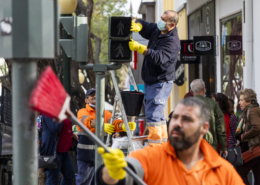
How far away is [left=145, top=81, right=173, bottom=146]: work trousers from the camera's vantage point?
567cm

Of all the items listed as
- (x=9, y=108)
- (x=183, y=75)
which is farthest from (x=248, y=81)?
(x=183, y=75)

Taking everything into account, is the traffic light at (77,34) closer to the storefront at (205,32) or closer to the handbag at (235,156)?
the handbag at (235,156)

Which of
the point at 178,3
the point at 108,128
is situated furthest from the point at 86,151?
the point at 178,3

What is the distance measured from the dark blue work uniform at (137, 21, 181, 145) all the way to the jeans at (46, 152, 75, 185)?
140 cm

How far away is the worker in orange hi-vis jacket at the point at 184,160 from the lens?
8.64ft

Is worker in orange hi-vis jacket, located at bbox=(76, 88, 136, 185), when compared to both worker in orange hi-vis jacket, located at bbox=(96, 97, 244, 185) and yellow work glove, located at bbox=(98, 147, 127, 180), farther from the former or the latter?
yellow work glove, located at bbox=(98, 147, 127, 180)

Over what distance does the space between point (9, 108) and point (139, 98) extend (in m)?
2.78

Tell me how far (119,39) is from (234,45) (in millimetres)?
5534

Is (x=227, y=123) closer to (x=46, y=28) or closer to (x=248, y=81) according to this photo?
(x=248, y=81)

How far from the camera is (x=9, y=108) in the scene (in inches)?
302

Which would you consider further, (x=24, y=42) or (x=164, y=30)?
(x=164, y=30)

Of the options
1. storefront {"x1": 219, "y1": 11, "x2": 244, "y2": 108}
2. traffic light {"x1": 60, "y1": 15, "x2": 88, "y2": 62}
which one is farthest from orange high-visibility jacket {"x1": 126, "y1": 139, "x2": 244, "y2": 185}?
storefront {"x1": 219, "y1": 11, "x2": 244, "y2": 108}

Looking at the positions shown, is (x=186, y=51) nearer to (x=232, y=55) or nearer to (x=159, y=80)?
(x=232, y=55)

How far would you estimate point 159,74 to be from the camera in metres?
5.82
